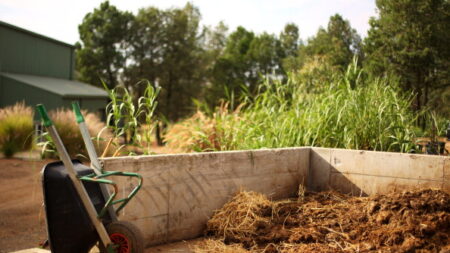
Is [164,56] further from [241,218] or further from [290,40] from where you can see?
[241,218]

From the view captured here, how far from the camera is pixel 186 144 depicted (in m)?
6.05

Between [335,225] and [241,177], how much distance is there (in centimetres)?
100

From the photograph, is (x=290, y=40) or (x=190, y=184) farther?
(x=290, y=40)

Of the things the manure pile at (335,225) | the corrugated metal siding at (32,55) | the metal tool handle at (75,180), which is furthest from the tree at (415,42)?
the metal tool handle at (75,180)

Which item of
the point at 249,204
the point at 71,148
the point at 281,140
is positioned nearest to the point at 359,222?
the point at 249,204

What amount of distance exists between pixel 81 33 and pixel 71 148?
20881mm

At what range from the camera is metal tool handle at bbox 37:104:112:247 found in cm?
253

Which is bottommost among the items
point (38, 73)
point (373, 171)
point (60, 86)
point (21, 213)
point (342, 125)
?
point (21, 213)

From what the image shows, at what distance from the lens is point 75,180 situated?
2590mm

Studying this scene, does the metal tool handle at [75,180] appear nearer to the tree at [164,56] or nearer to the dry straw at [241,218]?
the dry straw at [241,218]

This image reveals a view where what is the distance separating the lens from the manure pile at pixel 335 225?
10.9ft

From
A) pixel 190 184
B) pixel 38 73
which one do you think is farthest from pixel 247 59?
pixel 190 184

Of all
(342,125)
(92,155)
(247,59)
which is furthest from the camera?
(247,59)

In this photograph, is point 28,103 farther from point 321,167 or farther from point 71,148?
point 321,167
